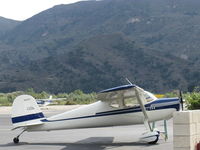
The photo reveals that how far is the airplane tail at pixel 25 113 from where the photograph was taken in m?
15.4

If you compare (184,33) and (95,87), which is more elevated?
(184,33)

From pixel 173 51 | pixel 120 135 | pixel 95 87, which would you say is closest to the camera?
pixel 120 135

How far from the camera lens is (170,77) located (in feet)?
431

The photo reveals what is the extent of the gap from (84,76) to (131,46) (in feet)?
93.9

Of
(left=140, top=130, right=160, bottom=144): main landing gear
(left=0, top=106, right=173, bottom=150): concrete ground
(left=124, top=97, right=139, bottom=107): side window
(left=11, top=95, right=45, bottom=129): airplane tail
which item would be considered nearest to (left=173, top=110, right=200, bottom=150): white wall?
(left=0, top=106, right=173, bottom=150): concrete ground

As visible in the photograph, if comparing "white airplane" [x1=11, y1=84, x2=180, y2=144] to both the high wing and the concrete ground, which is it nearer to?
the high wing

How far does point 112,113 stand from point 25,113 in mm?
3110

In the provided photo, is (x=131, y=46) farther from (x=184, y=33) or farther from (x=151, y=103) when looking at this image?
(x=151, y=103)

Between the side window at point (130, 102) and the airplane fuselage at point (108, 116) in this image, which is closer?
the airplane fuselage at point (108, 116)

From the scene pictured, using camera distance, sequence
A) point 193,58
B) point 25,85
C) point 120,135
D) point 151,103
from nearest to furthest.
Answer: point 151,103 < point 120,135 < point 25,85 < point 193,58

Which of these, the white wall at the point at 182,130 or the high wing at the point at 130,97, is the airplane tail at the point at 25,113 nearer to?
the high wing at the point at 130,97

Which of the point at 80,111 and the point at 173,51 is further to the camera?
the point at 173,51

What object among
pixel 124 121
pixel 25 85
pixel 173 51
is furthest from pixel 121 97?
pixel 173 51

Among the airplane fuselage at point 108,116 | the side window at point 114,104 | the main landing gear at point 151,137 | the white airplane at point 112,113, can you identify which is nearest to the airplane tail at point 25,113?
the white airplane at point 112,113
